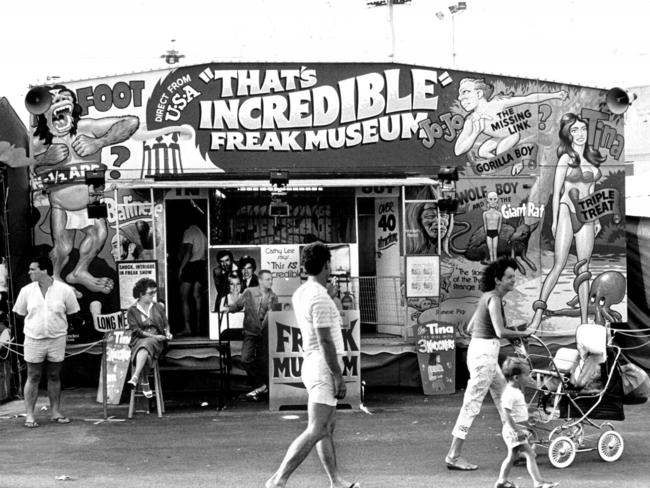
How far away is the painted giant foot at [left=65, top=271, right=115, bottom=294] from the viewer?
1353 cm

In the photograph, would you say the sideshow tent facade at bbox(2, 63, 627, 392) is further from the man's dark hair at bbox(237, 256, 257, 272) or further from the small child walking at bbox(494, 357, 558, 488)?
the small child walking at bbox(494, 357, 558, 488)

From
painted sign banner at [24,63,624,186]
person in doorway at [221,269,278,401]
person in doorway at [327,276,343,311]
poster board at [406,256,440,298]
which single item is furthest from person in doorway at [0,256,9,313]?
poster board at [406,256,440,298]

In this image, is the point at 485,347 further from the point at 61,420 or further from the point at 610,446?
the point at 61,420

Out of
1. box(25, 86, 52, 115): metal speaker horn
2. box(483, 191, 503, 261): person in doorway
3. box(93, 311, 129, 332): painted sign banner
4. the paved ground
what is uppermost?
box(25, 86, 52, 115): metal speaker horn

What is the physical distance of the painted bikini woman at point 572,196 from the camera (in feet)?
45.5

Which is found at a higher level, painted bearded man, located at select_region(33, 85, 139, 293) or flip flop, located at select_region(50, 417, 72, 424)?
painted bearded man, located at select_region(33, 85, 139, 293)

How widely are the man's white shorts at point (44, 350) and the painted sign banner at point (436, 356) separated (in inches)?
186

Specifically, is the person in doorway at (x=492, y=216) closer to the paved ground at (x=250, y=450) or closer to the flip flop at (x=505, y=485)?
the paved ground at (x=250, y=450)

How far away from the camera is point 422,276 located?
507 inches

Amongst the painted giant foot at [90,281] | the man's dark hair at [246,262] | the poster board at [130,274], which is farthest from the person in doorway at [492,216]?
the painted giant foot at [90,281]

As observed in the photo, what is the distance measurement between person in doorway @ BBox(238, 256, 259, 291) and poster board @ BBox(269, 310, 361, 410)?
1.64 m

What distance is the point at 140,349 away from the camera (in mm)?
11406

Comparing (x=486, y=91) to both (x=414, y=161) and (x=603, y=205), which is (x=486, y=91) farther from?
(x=603, y=205)

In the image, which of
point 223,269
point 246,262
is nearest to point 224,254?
point 223,269
